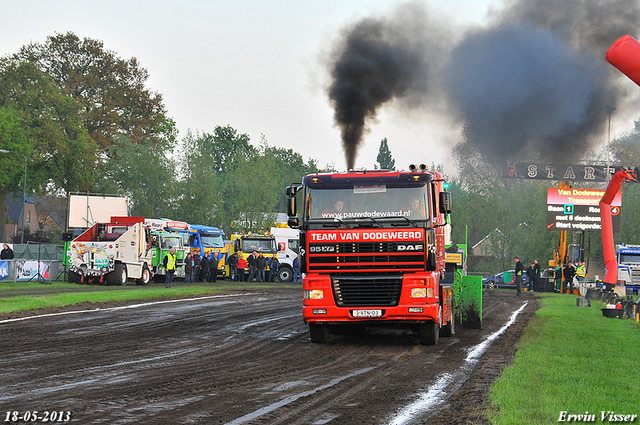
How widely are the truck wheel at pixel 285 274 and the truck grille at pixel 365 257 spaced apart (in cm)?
3110

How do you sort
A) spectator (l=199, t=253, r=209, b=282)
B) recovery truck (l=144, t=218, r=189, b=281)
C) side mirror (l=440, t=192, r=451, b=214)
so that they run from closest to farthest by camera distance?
side mirror (l=440, t=192, r=451, b=214) → recovery truck (l=144, t=218, r=189, b=281) → spectator (l=199, t=253, r=209, b=282)

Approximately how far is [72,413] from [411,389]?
409 centimetres

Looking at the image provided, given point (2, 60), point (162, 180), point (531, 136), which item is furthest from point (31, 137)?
point (531, 136)

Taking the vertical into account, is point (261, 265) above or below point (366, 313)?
above

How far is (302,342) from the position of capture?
1386cm

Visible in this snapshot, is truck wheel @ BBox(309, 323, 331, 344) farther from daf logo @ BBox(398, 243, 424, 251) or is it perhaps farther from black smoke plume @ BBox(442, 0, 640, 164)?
black smoke plume @ BBox(442, 0, 640, 164)

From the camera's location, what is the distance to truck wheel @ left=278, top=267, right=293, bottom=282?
43719mm

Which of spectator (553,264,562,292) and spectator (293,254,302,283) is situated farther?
spectator (293,254,302,283)

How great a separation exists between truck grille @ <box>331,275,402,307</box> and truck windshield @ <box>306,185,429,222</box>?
1.10 meters

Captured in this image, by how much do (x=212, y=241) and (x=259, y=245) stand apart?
287 centimetres

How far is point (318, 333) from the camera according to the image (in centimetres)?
1354

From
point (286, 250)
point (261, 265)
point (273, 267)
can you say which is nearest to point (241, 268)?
point (261, 265)

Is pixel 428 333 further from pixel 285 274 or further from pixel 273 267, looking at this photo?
pixel 285 274

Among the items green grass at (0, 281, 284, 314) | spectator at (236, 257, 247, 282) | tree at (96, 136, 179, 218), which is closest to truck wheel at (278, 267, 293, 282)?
spectator at (236, 257, 247, 282)
